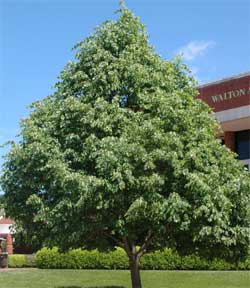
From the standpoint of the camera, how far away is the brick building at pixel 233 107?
2484 centimetres

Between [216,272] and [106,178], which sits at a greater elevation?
[106,178]

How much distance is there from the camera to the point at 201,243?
13711mm

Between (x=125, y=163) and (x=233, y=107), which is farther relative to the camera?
(x=233, y=107)

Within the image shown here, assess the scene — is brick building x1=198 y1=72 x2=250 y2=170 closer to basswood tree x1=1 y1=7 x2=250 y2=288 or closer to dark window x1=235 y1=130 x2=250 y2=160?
dark window x1=235 y1=130 x2=250 y2=160

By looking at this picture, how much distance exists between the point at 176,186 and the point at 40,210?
329cm

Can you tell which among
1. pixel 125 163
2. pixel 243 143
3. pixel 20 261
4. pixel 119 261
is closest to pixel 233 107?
pixel 243 143

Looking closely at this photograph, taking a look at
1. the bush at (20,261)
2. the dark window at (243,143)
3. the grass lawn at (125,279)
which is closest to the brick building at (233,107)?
the dark window at (243,143)

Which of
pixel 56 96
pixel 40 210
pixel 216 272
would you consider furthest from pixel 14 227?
pixel 216 272

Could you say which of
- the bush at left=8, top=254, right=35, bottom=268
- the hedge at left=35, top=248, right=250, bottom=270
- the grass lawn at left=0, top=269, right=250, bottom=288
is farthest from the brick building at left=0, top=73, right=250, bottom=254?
the bush at left=8, top=254, right=35, bottom=268

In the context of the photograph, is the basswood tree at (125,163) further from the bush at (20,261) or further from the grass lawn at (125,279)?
the bush at (20,261)

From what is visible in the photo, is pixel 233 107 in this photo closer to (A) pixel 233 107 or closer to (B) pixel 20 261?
(A) pixel 233 107

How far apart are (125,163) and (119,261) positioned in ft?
56.3

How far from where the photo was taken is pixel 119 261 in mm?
28188

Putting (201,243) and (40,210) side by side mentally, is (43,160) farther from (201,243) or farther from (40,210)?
(201,243)
